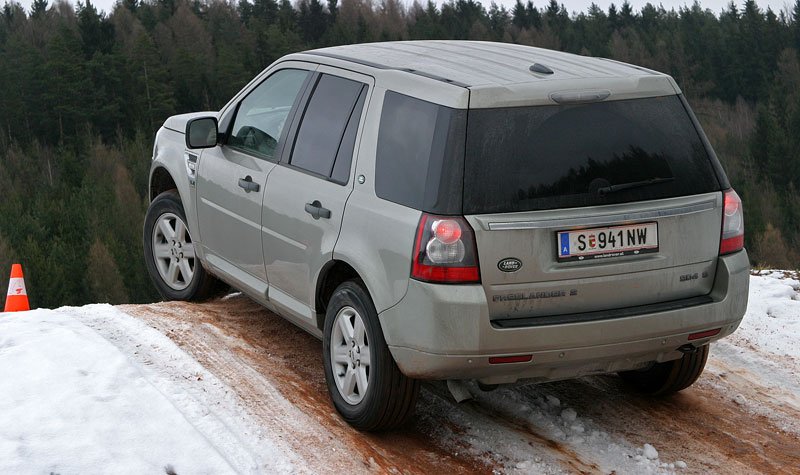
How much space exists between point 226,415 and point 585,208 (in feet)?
6.60

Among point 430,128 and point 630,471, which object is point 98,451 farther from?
point 630,471

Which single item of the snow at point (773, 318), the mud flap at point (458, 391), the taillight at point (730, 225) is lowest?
the snow at point (773, 318)

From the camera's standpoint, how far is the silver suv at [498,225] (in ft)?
14.6

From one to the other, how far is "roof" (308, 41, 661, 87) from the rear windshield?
0.71 ft

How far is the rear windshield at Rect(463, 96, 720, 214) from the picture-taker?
448 cm

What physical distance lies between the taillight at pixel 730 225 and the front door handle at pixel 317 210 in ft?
6.31

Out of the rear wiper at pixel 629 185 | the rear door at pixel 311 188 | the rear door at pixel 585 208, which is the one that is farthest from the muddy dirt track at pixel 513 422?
the rear wiper at pixel 629 185

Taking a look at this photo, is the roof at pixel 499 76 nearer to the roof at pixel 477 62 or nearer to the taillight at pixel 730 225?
the roof at pixel 477 62

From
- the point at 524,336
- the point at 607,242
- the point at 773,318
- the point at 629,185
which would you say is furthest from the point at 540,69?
the point at 773,318

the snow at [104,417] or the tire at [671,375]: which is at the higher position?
the snow at [104,417]

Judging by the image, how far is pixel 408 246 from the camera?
4.51 metres

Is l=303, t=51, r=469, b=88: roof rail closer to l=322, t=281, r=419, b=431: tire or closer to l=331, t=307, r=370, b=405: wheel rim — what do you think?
l=322, t=281, r=419, b=431: tire

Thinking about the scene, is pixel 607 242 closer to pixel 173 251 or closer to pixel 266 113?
pixel 266 113

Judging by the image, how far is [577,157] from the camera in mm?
4582
